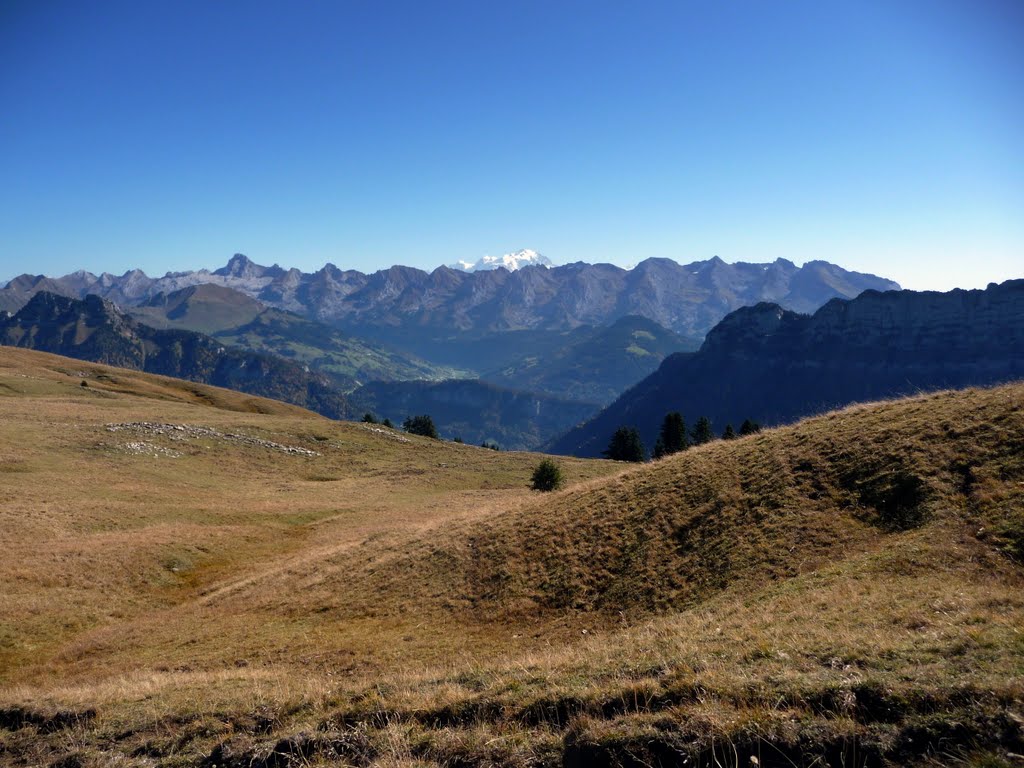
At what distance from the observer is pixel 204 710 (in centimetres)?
1178

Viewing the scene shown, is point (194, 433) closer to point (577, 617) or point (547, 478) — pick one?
point (547, 478)

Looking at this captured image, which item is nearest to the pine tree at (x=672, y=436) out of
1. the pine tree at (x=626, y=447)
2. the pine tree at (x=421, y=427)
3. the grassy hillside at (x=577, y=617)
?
the pine tree at (x=626, y=447)

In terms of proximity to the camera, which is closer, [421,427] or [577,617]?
[577,617]

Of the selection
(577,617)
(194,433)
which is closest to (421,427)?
(194,433)

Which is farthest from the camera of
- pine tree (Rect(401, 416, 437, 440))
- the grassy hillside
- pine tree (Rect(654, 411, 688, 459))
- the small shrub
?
pine tree (Rect(401, 416, 437, 440))

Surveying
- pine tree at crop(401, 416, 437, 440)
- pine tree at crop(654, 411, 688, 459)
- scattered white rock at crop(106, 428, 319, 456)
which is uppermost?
pine tree at crop(654, 411, 688, 459)

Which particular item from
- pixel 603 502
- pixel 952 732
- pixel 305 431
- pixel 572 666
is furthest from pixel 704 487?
pixel 305 431

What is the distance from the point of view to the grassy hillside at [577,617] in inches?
329

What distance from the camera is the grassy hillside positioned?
8367mm

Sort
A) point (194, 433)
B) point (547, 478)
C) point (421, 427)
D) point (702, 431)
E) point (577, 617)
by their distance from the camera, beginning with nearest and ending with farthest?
point (577, 617)
point (547, 478)
point (194, 433)
point (702, 431)
point (421, 427)

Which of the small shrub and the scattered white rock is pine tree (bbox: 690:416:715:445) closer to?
the small shrub

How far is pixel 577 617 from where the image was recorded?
66.4 ft

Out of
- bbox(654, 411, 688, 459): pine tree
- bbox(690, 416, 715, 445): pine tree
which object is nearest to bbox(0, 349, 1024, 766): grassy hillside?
bbox(654, 411, 688, 459): pine tree

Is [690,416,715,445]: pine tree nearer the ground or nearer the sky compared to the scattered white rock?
nearer the sky
